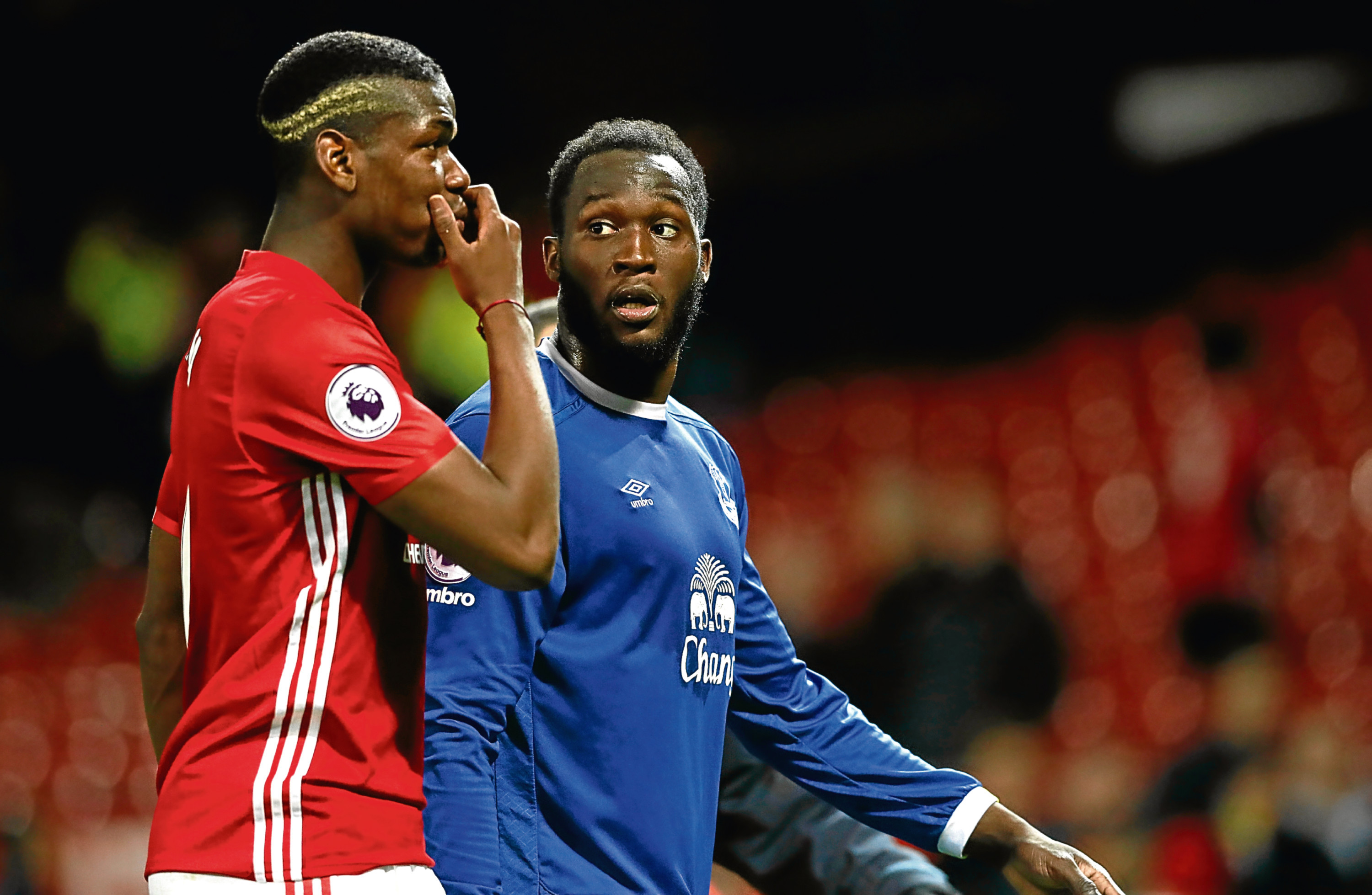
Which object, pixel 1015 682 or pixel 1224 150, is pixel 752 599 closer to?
pixel 1015 682

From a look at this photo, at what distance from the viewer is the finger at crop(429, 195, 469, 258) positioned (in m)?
1.91

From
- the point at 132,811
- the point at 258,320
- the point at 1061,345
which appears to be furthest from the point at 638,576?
the point at 1061,345

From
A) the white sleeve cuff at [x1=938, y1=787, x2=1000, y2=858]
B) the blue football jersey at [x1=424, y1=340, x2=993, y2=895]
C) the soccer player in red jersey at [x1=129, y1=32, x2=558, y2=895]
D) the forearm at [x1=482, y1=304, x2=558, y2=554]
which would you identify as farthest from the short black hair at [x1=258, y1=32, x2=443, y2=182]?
the white sleeve cuff at [x1=938, y1=787, x2=1000, y2=858]

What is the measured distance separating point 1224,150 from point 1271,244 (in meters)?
0.81

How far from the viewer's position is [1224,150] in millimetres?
10297

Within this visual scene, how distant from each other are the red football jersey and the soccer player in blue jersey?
9.4 inches

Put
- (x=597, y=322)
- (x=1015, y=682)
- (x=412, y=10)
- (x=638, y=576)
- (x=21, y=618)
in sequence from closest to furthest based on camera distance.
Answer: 1. (x=638, y=576)
2. (x=597, y=322)
3. (x=1015, y=682)
4. (x=21, y=618)
5. (x=412, y=10)

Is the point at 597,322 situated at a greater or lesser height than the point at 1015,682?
greater

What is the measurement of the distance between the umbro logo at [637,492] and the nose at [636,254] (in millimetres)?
355

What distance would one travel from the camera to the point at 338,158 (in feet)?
6.23

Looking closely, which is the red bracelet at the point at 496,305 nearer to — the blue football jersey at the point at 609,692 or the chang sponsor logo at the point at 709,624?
the blue football jersey at the point at 609,692

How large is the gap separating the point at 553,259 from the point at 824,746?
3.33 feet

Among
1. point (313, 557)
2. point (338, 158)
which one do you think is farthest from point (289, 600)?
point (338, 158)

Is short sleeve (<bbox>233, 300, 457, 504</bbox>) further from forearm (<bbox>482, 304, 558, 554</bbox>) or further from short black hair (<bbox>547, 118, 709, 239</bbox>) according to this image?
short black hair (<bbox>547, 118, 709, 239</bbox>)
